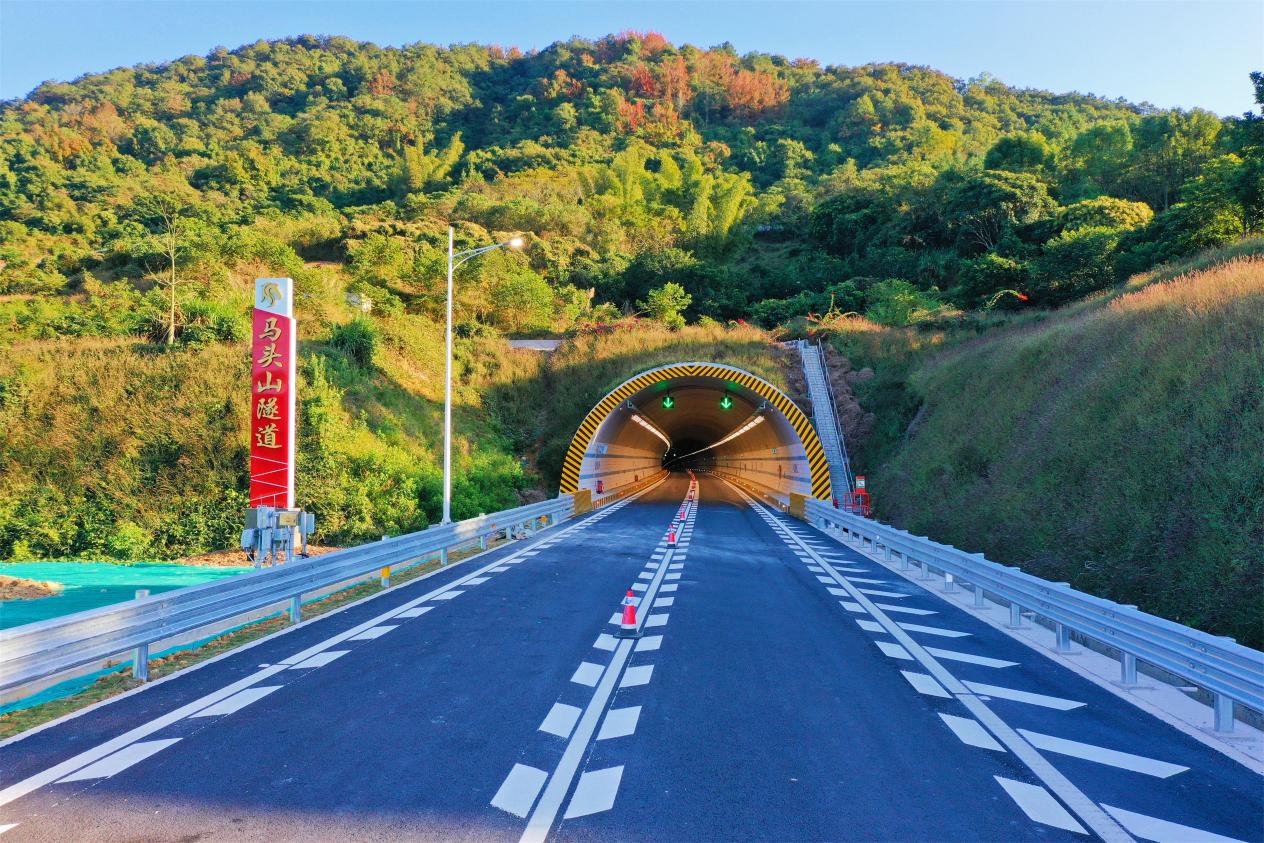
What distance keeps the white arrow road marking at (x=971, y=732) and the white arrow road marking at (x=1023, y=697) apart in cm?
87

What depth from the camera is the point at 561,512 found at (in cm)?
2597

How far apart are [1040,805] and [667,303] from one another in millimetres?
50927

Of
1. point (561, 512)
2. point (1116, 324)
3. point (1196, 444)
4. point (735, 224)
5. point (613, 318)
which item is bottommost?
point (561, 512)

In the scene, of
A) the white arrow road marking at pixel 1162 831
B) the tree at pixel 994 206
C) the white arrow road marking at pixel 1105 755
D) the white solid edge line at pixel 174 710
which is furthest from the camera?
the tree at pixel 994 206

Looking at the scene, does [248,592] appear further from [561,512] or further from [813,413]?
[813,413]

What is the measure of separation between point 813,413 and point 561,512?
43.1ft

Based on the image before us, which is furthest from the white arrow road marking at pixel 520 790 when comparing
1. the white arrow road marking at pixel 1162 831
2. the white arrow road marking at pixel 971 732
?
the white arrow road marking at pixel 1162 831

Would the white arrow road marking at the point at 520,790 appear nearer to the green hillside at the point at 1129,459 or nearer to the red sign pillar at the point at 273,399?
the green hillside at the point at 1129,459

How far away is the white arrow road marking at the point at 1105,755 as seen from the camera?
5.12 m

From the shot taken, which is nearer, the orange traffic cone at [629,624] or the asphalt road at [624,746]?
the asphalt road at [624,746]

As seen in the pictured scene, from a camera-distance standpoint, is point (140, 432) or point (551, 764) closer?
point (551, 764)

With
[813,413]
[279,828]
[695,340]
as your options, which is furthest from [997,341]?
[279,828]

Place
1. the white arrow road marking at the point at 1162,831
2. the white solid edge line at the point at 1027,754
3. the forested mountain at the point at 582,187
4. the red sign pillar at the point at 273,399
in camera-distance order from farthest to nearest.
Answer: the forested mountain at the point at 582,187, the red sign pillar at the point at 273,399, the white solid edge line at the point at 1027,754, the white arrow road marking at the point at 1162,831

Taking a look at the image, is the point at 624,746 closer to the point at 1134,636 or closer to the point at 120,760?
the point at 120,760
